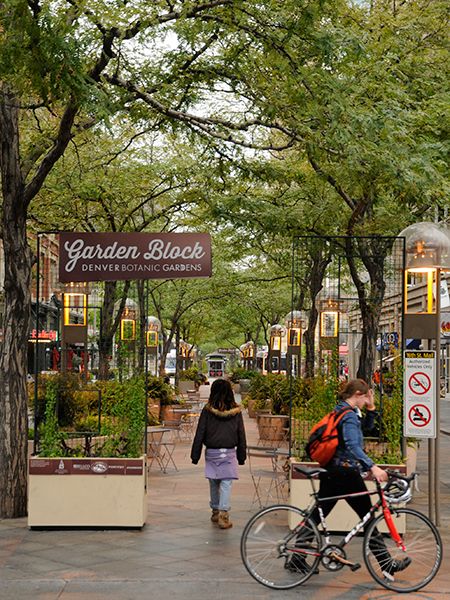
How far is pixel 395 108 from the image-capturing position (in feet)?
40.9

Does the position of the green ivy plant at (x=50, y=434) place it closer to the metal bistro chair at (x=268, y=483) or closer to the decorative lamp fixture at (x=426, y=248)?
the metal bistro chair at (x=268, y=483)

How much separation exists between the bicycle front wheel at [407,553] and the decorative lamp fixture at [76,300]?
7573 millimetres

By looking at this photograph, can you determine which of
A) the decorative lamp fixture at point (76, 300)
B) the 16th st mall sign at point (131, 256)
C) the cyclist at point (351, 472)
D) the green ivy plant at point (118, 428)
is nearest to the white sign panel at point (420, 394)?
the 16th st mall sign at point (131, 256)

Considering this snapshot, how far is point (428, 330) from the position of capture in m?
12.2

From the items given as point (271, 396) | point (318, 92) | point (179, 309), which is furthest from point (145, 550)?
point (179, 309)

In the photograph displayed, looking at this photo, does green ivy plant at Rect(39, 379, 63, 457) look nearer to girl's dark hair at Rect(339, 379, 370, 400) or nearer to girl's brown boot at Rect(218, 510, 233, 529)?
girl's brown boot at Rect(218, 510, 233, 529)

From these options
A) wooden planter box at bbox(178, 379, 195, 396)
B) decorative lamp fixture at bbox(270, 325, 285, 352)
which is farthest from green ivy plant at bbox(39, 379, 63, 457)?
wooden planter box at bbox(178, 379, 195, 396)

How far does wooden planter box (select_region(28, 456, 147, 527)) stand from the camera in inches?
424

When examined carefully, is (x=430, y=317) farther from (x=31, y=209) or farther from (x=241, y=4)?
(x=31, y=209)

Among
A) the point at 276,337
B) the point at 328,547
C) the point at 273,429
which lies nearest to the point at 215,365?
the point at 276,337

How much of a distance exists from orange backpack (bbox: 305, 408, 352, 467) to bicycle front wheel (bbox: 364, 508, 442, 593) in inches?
26.5

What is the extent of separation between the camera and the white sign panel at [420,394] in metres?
11.1

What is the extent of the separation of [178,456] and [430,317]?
8.79 meters

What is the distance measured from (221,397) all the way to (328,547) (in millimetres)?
3433
